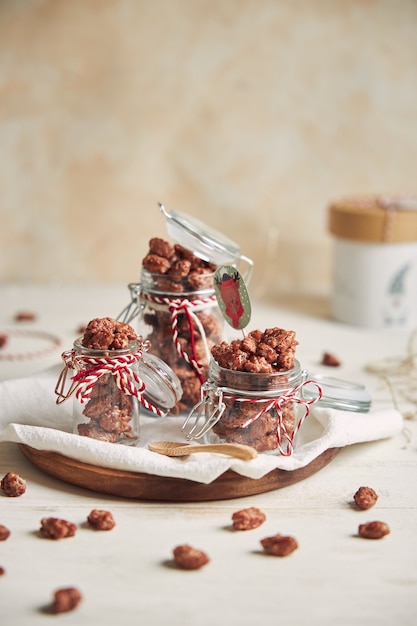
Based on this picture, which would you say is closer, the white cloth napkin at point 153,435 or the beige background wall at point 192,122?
the white cloth napkin at point 153,435

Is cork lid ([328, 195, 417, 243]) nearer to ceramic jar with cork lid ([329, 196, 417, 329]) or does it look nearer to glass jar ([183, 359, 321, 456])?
ceramic jar with cork lid ([329, 196, 417, 329])

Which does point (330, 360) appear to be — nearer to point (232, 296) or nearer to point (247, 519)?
point (232, 296)

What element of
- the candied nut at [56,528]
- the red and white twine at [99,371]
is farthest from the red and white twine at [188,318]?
the candied nut at [56,528]

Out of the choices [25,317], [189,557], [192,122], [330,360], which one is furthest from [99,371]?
[192,122]

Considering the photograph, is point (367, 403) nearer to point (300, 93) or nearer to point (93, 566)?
point (93, 566)

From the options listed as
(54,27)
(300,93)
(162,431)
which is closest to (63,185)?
(54,27)

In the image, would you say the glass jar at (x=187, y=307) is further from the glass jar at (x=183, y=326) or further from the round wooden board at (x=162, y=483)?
the round wooden board at (x=162, y=483)

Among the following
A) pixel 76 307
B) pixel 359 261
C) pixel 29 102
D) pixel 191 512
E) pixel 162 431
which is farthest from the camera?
pixel 29 102

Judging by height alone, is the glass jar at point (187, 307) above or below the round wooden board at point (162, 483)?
above
